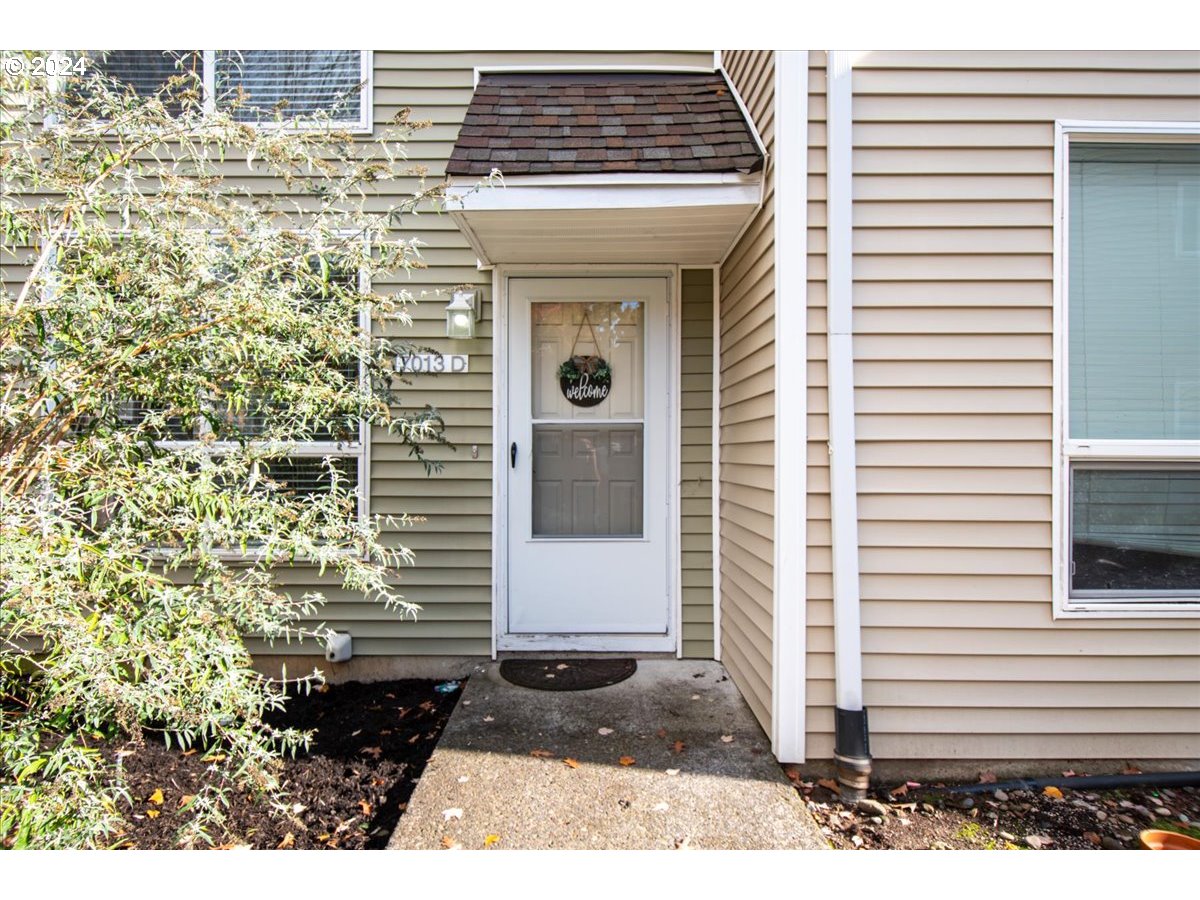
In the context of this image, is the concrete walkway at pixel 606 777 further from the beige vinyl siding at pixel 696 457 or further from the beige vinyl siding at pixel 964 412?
the beige vinyl siding at pixel 696 457

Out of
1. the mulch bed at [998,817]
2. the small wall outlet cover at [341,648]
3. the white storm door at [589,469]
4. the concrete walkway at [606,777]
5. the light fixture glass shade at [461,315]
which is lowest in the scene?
the mulch bed at [998,817]

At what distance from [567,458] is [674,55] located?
93.3 inches

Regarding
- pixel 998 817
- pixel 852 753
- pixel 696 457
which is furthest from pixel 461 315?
pixel 998 817

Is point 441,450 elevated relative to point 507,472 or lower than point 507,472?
elevated

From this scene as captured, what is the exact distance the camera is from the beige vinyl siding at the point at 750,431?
8.63ft

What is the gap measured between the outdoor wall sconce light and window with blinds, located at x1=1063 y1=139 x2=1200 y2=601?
107 inches

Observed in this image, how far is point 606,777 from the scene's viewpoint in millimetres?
2375

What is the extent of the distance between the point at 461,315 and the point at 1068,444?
9.35 feet

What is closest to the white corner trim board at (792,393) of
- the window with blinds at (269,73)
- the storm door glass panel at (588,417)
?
the storm door glass panel at (588,417)

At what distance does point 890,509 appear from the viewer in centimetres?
247

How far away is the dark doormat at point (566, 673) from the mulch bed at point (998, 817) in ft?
3.55

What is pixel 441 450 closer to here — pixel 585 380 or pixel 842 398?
pixel 585 380
